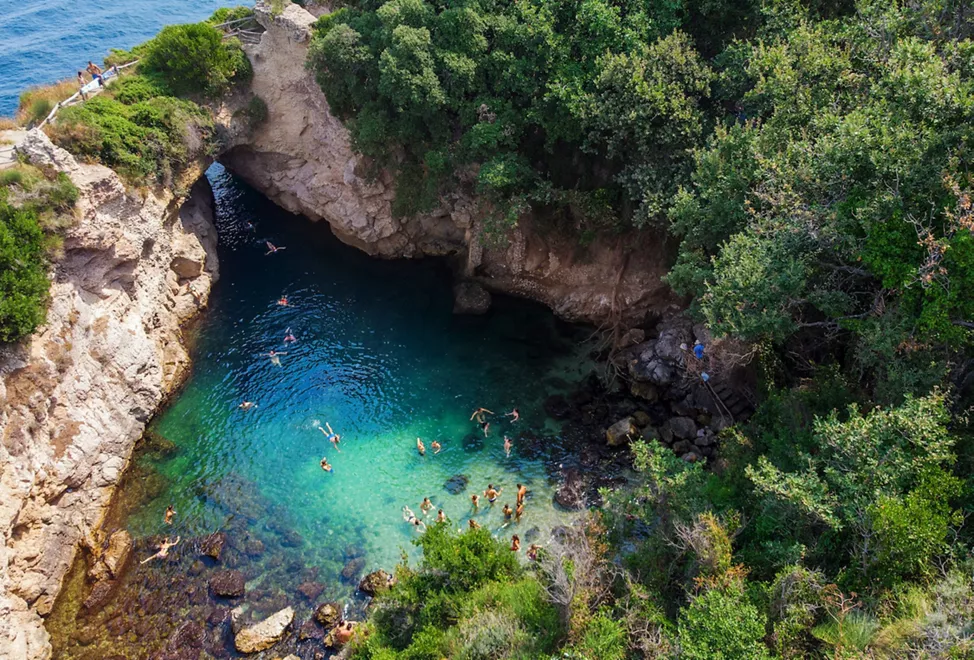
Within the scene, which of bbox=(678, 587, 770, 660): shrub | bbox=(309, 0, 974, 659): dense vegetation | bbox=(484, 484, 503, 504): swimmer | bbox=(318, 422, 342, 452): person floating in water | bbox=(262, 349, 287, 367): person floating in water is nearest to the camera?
bbox=(678, 587, 770, 660): shrub

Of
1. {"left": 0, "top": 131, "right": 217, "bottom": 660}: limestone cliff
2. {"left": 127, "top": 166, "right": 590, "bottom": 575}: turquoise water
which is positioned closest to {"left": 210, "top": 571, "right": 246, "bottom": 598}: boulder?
{"left": 127, "top": 166, "right": 590, "bottom": 575}: turquoise water

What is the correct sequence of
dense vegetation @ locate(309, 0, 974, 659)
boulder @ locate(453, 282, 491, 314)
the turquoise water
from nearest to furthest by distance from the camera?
dense vegetation @ locate(309, 0, 974, 659) → the turquoise water → boulder @ locate(453, 282, 491, 314)

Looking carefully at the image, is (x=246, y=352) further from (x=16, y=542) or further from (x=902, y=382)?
(x=902, y=382)

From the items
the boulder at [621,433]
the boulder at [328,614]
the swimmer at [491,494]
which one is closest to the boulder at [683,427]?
the boulder at [621,433]

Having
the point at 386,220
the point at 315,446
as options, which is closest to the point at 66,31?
the point at 386,220

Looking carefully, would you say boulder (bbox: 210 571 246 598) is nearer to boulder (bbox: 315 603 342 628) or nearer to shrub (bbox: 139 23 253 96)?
boulder (bbox: 315 603 342 628)

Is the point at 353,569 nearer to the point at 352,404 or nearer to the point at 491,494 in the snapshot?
the point at 491,494
